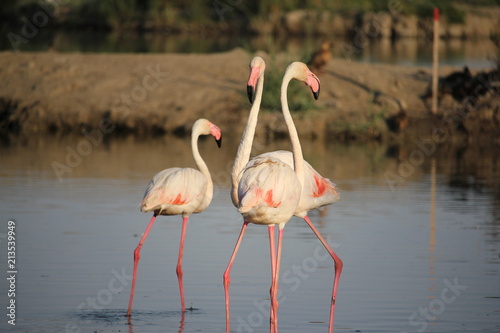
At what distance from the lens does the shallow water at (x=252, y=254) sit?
8.03 m

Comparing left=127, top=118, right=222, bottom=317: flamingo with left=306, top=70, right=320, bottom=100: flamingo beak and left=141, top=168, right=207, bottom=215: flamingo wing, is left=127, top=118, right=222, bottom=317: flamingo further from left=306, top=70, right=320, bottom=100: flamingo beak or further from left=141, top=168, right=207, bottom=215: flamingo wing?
left=306, top=70, right=320, bottom=100: flamingo beak

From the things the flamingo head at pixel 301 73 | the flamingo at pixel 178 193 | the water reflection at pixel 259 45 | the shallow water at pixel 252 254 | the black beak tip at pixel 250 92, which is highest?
the water reflection at pixel 259 45

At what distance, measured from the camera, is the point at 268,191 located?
7.88 m

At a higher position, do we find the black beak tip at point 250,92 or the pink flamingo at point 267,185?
the black beak tip at point 250,92

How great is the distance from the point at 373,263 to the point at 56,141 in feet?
33.7

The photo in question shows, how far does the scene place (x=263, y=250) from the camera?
34.2 feet

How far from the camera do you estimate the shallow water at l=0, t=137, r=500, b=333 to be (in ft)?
26.3

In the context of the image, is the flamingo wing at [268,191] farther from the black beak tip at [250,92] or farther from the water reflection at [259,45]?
the water reflection at [259,45]

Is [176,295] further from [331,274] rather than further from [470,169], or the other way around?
[470,169]

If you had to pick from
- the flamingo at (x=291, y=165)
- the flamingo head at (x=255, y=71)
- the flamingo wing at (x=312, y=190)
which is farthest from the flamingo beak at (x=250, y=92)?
the flamingo wing at (x=312, y=190)

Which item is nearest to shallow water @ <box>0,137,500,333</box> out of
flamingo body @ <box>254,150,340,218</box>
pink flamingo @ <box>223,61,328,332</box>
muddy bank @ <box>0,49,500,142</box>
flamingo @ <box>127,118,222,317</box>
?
pink flamingo @ <box>223,61,328,332</box>

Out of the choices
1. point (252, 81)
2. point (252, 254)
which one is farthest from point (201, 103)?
point (252, 81)

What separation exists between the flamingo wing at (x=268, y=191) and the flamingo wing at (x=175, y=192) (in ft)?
3.83

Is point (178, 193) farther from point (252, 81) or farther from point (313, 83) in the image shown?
point (313, 83)
